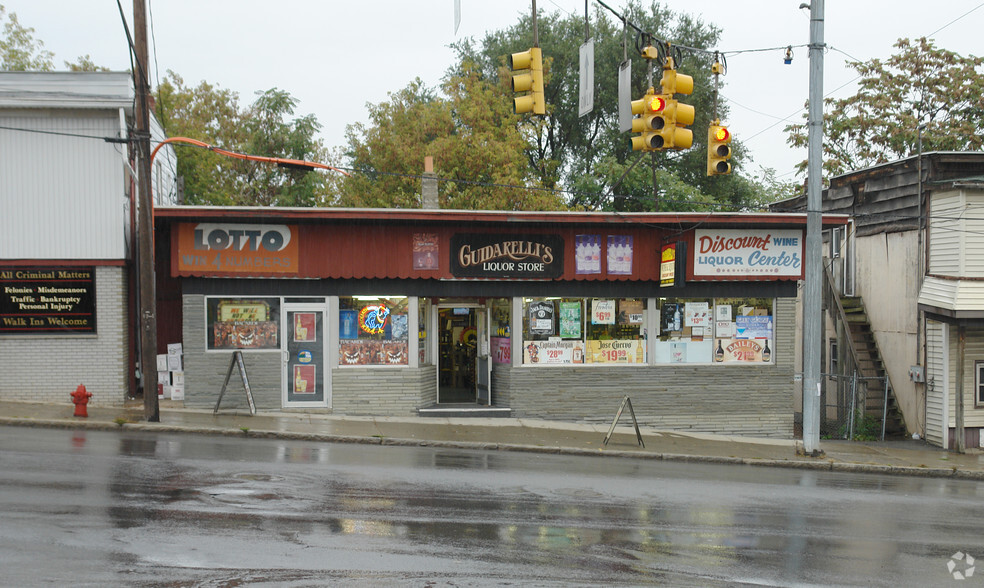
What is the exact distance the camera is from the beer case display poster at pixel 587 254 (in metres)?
17.5

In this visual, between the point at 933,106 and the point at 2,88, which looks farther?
the point at 933,106

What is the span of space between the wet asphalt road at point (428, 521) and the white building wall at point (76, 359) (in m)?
2.91

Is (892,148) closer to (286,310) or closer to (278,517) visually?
(286,310)

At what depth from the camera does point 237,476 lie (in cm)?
1069

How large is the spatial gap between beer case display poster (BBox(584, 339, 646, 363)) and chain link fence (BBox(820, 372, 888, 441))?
5060 mm

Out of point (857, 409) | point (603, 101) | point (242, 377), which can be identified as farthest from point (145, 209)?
point (603, 101)

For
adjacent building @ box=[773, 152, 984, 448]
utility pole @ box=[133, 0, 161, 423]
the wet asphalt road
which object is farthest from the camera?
adjacent building @ box=[773, 152, 984, 448]

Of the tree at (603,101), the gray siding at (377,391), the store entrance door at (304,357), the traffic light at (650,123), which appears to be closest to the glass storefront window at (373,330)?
the gray siding at (377,391)

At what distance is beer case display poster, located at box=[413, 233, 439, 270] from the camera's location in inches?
672

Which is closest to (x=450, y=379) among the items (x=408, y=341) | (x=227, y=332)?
(x=408, y=341)

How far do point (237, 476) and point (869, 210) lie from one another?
56.3 ft

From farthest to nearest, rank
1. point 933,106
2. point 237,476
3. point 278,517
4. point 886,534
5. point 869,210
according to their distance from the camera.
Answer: point 933,106 → point 869,210 → point 237,476 → point 886,534 → point 278,517

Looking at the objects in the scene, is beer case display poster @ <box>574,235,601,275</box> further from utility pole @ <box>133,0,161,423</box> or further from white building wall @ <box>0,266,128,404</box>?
white building wall @ <box>0,266,128,404</box>

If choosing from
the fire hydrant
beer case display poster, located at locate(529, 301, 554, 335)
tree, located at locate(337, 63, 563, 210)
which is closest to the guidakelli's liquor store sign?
beer case display poster, located at locate(529, 301, 554, 335)
